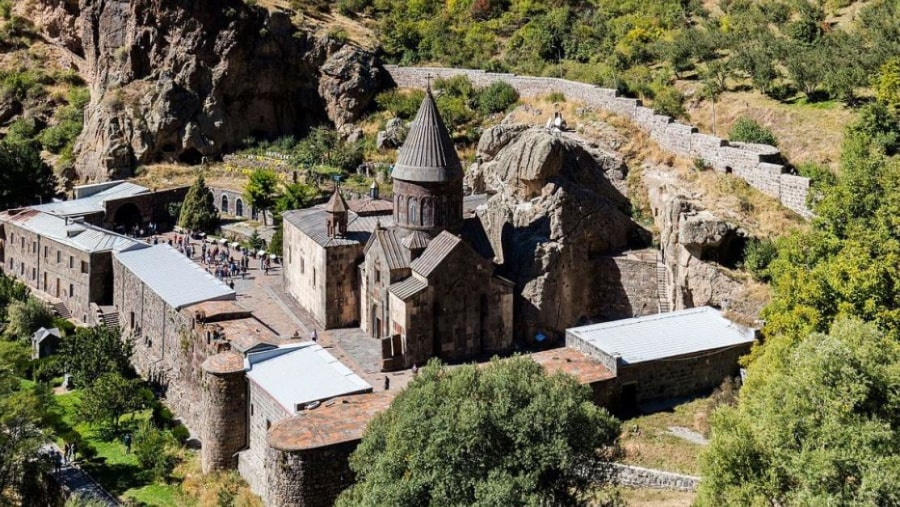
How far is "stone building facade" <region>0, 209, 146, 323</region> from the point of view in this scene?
42562 mm

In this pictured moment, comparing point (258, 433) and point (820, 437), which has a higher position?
point (820, 437)

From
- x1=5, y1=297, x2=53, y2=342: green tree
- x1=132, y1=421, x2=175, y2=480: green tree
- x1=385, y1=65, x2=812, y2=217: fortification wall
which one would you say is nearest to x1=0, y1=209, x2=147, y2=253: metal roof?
x1=5, y1=297, x2=53, y2=342: green tree

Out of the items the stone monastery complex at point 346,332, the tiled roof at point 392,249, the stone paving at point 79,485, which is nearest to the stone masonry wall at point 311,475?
the stone monastery complex at point 346,332

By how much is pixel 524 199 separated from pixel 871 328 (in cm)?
1787

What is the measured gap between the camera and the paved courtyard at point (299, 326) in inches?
1228

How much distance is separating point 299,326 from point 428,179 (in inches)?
305

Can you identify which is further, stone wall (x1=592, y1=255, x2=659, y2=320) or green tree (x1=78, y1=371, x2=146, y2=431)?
stone wall (x1=592, y1=255, x2=659, y2=320)

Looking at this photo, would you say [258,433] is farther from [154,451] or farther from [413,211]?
[413,211]

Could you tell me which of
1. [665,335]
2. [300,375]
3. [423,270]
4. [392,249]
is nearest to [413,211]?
[392,249]

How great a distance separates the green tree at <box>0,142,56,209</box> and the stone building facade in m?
2.90

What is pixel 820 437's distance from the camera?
17.4 metres

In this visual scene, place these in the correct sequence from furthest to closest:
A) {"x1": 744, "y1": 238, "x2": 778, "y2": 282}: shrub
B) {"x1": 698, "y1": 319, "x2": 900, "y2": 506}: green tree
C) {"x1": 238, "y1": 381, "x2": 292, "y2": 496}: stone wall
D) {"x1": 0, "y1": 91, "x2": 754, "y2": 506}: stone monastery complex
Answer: {"x1": 744, "y1": 238, "x2": 778, "y2": 282}: shrub
{"x1": 238, "y1": 381, "x2": 292, "y2": 496}: stone wall
{"x1": 0, "y1": 91, "x2": 754, "y2": 506}: stone monastery complex
{"x1": 698, "y1": 319, "x2": 900, "y2": 506}: green tree

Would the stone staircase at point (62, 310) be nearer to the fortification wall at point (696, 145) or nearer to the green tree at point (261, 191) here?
the green tree at point (261, 191)

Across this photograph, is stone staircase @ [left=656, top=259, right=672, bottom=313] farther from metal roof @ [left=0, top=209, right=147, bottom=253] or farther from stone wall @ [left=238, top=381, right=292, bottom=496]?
metal roof @ [left=0, top=209, right=147, bottom=253]
